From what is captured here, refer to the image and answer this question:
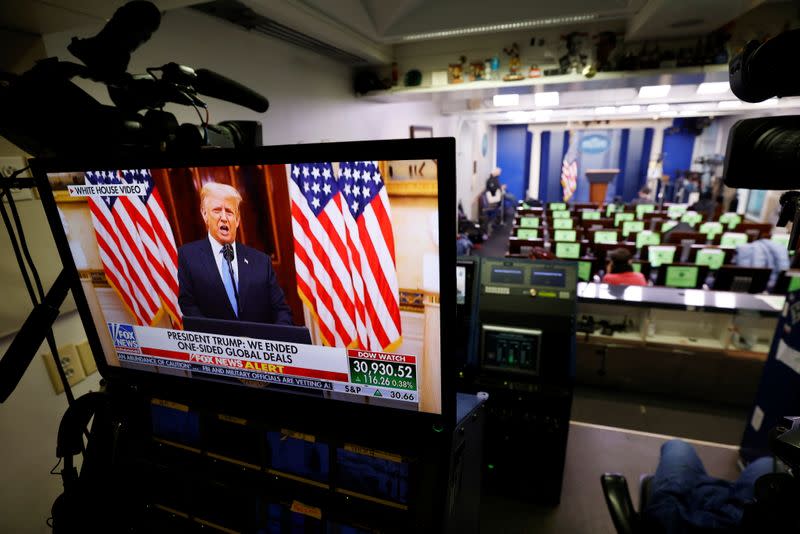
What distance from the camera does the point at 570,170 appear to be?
16312 mm

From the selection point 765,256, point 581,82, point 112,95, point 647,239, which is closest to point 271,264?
point 112,95

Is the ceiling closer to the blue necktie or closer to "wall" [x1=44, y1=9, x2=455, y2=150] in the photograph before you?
"wall" [x1=44, y1=9, x2=455, y2=150]

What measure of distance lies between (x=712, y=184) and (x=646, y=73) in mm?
12749

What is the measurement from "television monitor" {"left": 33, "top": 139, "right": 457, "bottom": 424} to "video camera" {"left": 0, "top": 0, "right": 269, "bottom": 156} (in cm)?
8

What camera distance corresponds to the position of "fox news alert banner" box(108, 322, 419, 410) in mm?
955

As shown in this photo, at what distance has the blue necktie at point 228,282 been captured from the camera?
100 cm

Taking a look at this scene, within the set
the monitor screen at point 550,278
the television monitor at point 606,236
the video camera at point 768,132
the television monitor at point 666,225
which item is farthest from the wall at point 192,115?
the television monitor at point 666,225

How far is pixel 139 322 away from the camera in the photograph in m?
1.15

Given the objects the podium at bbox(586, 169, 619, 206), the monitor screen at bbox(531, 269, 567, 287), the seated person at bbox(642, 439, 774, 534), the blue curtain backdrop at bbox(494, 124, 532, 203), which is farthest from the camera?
the blue curtain backdrop at bbox(494, 124, 532, 203)

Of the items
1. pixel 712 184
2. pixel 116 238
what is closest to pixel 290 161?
pixel 116 238

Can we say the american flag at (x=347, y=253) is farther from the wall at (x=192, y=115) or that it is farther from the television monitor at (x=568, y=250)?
the television monitor at (x=568, y=250)

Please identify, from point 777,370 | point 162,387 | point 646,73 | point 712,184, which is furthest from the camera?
point 712,184

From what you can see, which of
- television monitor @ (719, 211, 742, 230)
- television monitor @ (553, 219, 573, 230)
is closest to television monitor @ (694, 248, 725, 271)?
television monitor @ (553, 219, 573, 230)

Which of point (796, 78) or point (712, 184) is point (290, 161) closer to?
point (796, 78)
